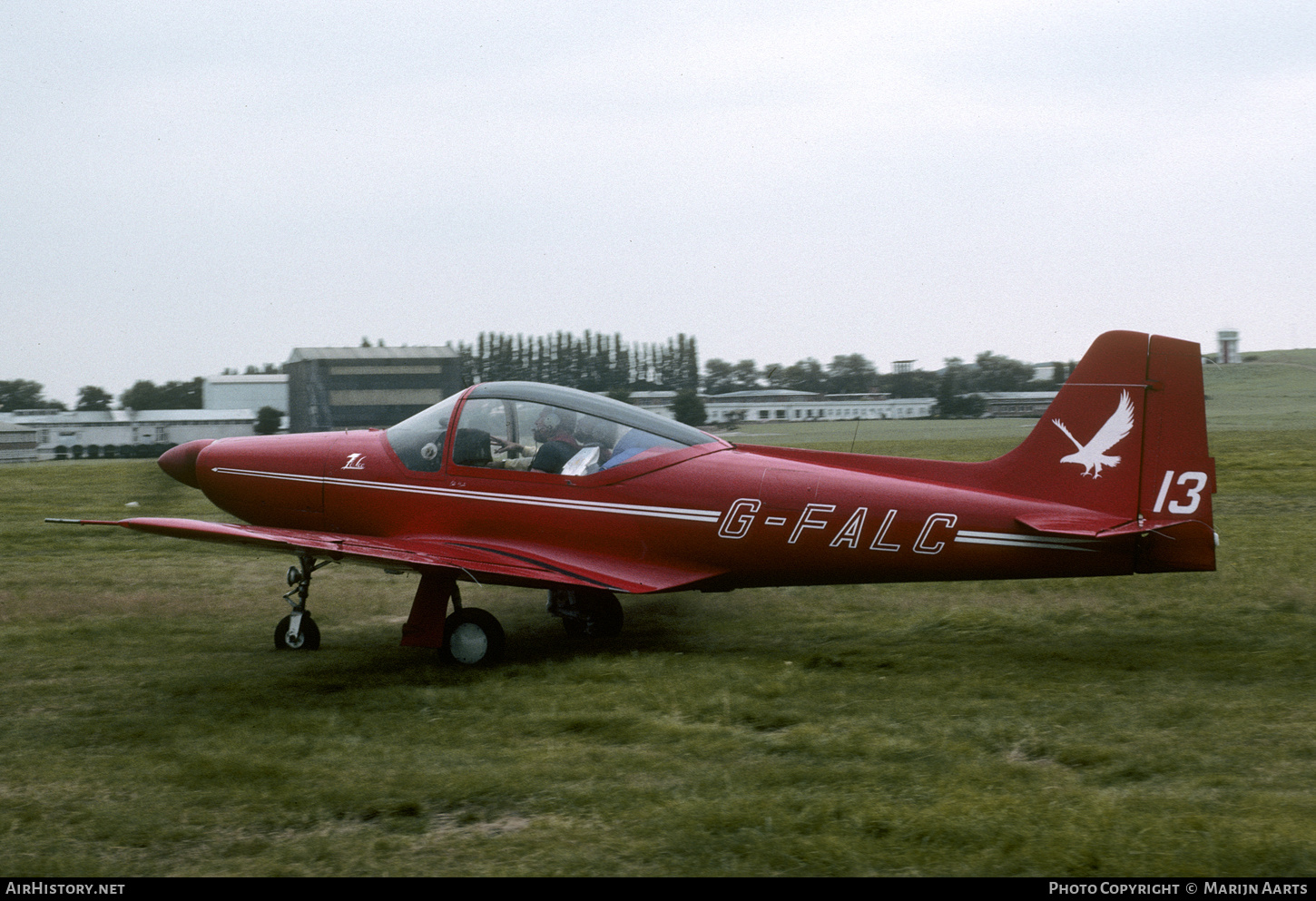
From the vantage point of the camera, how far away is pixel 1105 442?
266 inches

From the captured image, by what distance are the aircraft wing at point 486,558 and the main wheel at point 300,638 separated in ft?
2.63

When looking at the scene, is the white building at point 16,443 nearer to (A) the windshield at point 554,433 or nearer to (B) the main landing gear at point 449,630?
(A) the windshield at point 554,433

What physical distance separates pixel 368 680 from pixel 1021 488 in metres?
4.56

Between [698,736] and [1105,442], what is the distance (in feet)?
11.6

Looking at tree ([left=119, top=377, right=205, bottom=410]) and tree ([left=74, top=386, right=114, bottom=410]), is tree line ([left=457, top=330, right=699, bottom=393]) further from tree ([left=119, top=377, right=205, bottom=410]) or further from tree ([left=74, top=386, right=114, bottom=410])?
tree ([left=74, top=386, right=114, bottom=410])

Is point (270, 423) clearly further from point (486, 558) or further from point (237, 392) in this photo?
point (486, 558)

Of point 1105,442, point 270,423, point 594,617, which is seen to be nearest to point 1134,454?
point 1105,442

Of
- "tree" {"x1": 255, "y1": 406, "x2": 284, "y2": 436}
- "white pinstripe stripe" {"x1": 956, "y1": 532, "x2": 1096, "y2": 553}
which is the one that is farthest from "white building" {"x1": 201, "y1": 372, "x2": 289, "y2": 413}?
"white pinstripe stripe" {"x1": 956, "y1": 532, "x2": 1096, "y2": 553}

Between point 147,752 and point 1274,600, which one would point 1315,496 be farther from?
point 147,752

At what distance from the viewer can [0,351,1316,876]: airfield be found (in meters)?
3.67

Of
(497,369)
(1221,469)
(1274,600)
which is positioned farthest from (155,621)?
(1221,469)

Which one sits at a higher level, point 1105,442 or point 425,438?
point 425,438

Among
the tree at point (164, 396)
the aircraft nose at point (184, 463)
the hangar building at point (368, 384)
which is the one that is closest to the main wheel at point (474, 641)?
the aircraft nose at point (184, 463)

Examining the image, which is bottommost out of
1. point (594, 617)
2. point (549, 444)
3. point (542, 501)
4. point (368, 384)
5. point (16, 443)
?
point (594, 617)
